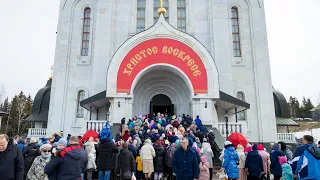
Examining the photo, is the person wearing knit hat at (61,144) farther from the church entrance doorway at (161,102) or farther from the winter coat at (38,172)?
the church entrance doorway at (161,102)

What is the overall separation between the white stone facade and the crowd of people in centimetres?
864

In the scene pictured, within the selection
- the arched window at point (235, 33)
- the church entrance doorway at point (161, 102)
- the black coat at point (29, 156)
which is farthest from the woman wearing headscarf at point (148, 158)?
the arched window at point (235, 33)

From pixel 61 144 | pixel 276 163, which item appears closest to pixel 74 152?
pixel 61 144

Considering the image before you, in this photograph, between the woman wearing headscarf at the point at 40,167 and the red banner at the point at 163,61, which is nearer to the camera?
the woman wearing headscarf at the point at 40,167

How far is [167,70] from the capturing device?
2020 cm

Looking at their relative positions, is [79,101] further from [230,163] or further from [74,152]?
[74,152]

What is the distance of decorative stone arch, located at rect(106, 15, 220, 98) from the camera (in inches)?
714

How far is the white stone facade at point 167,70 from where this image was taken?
21.5 metres

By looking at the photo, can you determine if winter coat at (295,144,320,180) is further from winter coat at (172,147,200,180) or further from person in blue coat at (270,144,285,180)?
person in blue coat at (270,144,285,180)

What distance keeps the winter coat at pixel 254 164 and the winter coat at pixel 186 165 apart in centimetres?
283

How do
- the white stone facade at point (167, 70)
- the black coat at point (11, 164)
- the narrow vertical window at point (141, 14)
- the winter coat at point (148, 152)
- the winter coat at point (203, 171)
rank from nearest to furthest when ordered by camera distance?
the black coat at point (11, 164)
the winter coat at point (203, 171)
the winter coat at point (148, 152)
the white stone facade at point (167, 70)
the narrow vertical window at point (141, 14)

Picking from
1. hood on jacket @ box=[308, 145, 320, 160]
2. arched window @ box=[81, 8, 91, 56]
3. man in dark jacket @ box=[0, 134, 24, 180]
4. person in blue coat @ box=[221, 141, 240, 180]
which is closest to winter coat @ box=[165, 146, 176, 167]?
person in blue coat @ box=[221, 141, 240, 180]

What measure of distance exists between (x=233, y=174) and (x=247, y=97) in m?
15.9

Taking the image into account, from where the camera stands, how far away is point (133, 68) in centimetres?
1852
